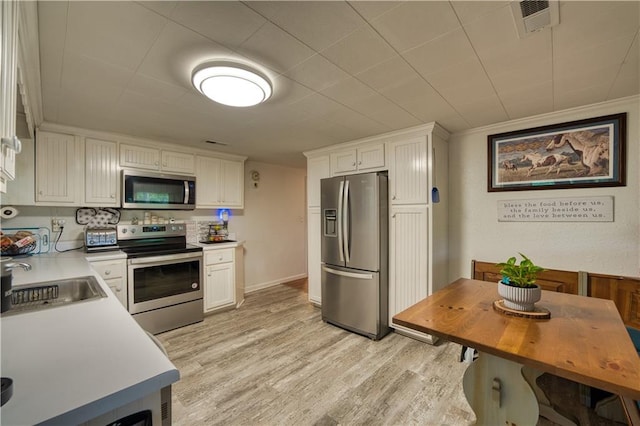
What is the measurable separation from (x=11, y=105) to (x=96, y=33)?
2.05 ft

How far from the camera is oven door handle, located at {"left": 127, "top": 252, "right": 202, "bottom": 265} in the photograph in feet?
9.03

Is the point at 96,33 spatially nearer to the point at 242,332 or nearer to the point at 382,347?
the point at 242,332

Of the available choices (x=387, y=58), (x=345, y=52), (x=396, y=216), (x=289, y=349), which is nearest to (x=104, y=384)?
(x=345, y=52)

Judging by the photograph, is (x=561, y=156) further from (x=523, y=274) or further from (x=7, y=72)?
(x=7, y=72)

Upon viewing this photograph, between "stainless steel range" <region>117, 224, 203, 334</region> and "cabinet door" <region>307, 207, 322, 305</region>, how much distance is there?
4.78 ft

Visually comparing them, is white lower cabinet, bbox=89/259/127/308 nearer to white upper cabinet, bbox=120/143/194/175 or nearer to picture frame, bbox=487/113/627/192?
white upper cabinet, bbox=120/143/194/175

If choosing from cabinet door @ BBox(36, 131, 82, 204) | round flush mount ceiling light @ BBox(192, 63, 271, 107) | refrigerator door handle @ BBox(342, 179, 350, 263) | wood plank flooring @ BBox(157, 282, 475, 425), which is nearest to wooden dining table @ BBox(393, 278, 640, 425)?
wood plank flooring @ BBox(157, 282, 475, 425)

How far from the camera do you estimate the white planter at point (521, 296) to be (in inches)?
54.8

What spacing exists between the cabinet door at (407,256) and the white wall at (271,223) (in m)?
2.49

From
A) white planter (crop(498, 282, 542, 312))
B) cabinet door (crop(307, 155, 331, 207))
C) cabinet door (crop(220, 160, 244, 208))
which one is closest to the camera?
white planter (crop(498, 282, 542, 312))

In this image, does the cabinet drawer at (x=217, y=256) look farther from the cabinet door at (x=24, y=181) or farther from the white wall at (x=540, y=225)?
the white wall at (x=540, y=225)

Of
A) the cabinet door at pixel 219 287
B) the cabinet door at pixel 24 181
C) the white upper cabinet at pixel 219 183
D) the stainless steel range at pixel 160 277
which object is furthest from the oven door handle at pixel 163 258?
the cabinet door at pixel 24 181

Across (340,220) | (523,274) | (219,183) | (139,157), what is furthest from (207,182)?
(523,274)

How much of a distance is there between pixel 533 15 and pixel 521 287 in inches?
51.9
